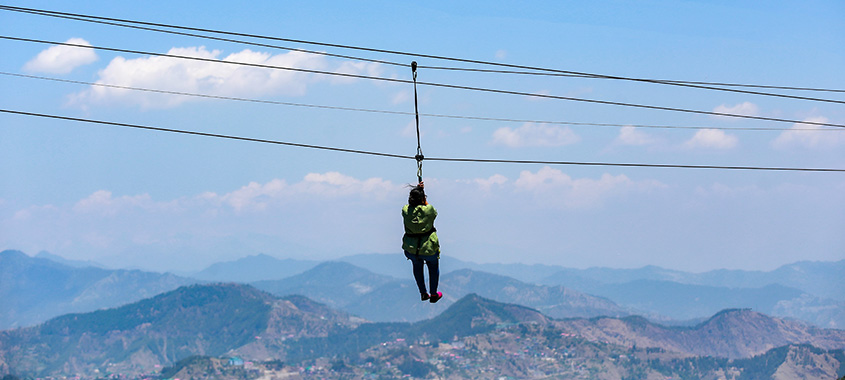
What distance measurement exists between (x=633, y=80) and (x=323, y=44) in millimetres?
10592

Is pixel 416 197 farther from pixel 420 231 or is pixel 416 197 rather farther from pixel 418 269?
pixel 418 269

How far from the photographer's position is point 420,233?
78.7ft

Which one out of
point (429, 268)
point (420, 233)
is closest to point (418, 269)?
point (429, 268)

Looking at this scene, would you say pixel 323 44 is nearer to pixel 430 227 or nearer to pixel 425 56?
pixel 425 56

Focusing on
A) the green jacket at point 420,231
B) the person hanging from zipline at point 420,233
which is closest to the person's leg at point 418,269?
the person hanging from zipline at point 420,233

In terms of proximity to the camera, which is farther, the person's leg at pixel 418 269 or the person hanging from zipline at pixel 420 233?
the person's leg at pixel 418 269

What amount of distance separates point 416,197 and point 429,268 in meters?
2.34

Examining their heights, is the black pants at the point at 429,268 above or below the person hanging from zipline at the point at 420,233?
below

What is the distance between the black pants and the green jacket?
0.72 feet

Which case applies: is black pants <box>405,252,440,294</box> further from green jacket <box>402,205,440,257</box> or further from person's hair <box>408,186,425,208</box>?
person's hair <box>408,186,425,208</box>

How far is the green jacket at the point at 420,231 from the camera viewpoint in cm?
2375

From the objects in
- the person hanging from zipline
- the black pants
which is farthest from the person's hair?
the black pants

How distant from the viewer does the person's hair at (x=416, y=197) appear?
2377 centimetres

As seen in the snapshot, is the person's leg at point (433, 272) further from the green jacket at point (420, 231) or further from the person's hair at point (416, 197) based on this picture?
the person's hair at point (416, 197)
